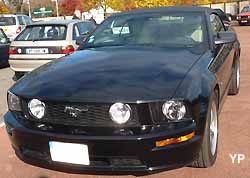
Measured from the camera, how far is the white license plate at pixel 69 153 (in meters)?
2.91

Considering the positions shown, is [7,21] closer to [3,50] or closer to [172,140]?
[3,50]

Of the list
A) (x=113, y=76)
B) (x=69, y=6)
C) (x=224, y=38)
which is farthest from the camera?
(x=69, y=6)

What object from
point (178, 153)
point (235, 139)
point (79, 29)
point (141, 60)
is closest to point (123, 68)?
point (141, 60)

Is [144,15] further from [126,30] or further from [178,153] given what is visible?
[178,153]

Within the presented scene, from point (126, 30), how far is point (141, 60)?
104cm

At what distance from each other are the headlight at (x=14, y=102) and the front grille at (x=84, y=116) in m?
0.36

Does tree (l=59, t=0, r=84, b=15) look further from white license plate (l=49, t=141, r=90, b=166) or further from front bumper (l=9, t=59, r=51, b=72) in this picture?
white license plate (l=49, t=141, r=90, b=166)

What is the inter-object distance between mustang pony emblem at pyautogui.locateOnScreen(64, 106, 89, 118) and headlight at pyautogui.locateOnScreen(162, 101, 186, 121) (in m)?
0.61

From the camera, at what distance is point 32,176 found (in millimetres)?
3592

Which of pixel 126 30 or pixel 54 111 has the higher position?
pixel 126 30

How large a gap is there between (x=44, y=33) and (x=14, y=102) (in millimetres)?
5367
